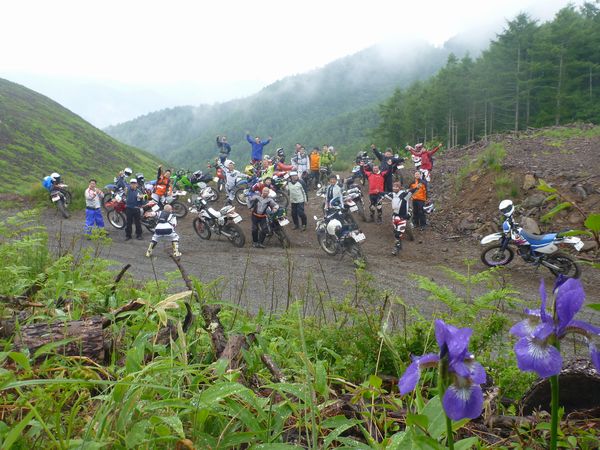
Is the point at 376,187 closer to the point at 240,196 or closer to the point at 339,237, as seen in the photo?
the point at 339,237

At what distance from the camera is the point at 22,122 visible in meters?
54.3

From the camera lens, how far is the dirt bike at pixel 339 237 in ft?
36.1

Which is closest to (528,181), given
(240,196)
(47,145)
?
(240,196)

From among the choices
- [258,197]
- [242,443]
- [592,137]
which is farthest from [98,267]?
[592,137]

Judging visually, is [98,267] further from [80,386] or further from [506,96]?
[506,96]

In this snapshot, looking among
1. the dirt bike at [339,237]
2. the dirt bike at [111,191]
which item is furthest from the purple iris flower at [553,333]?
the dirt bike at [111,191]

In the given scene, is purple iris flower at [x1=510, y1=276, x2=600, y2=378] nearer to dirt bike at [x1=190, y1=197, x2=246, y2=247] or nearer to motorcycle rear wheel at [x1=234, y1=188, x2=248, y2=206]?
dirt bike at [x1=190, y1=197, x2=246, y2=247]

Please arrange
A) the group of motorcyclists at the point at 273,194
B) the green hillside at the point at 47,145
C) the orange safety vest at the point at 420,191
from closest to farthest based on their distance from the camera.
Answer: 1. the group of motorcyclists at the point at 273,194
2. the orange safety vest at the point at 420,191
3. the green hillside at the point at 47,145

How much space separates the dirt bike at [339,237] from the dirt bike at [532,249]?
3.05m

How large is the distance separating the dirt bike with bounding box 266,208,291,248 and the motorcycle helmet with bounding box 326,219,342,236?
5.74ft

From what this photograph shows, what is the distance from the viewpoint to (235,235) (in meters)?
13.2

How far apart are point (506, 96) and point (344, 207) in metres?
33.7

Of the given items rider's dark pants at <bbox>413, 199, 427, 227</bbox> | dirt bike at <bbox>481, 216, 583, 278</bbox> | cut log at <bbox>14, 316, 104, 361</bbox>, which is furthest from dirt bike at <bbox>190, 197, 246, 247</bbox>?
cut log at <bbox>14, 316, 104, 361</bbox>

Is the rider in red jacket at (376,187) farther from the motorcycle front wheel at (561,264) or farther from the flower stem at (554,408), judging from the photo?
the flower stem at (554,408)
